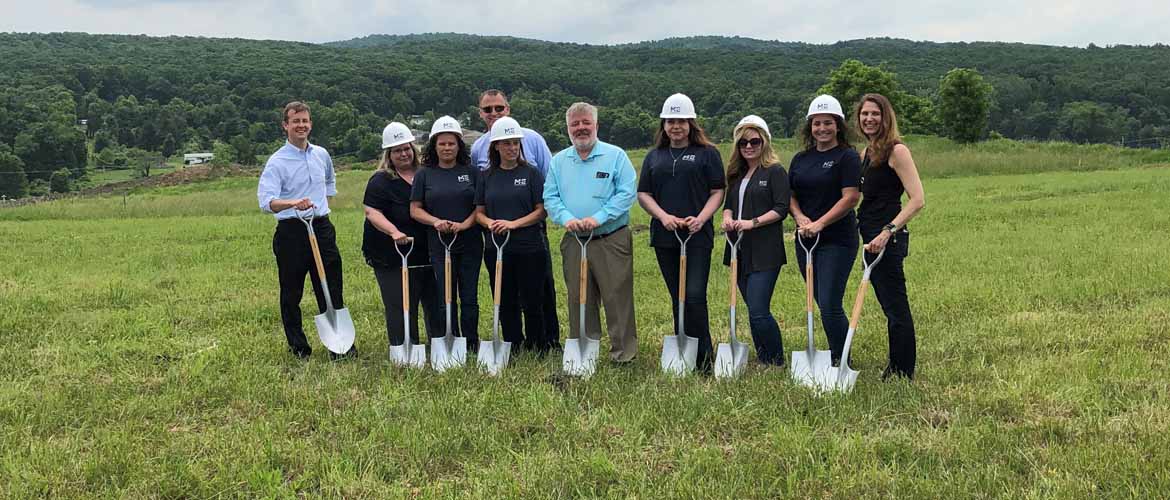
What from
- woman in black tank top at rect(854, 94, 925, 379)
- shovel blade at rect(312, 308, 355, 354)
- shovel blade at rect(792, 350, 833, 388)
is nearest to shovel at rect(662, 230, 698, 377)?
shovel blade at rect(792, 350, 833, 388)

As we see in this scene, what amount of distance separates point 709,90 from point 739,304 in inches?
3723

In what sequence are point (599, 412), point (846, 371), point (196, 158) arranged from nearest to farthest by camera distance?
1. point (599, 412)
2. point (846, 371)
3. point (196, 158)

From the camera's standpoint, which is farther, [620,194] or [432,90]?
[432,90]

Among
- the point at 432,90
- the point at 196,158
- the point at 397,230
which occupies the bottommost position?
the point at 196,158

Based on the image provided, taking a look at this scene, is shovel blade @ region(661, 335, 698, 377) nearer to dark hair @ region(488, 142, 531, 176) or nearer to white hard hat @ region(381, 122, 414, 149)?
dark hair @ region(488, 142, 531, 176)

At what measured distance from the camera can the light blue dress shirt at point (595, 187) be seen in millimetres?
6031

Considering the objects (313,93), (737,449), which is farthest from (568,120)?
(313,93)

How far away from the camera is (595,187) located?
19.9ft

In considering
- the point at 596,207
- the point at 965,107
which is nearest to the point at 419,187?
the point at 596,207

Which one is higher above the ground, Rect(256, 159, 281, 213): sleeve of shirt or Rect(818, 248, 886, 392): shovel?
Rect(256, 159, 281, 213): sleeve of shirt

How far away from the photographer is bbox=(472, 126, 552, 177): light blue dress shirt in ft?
22.4

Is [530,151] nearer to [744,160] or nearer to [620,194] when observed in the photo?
[620,194]

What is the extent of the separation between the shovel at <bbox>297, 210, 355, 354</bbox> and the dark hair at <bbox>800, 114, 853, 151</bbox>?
380 cm

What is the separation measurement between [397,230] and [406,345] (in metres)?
0.89
